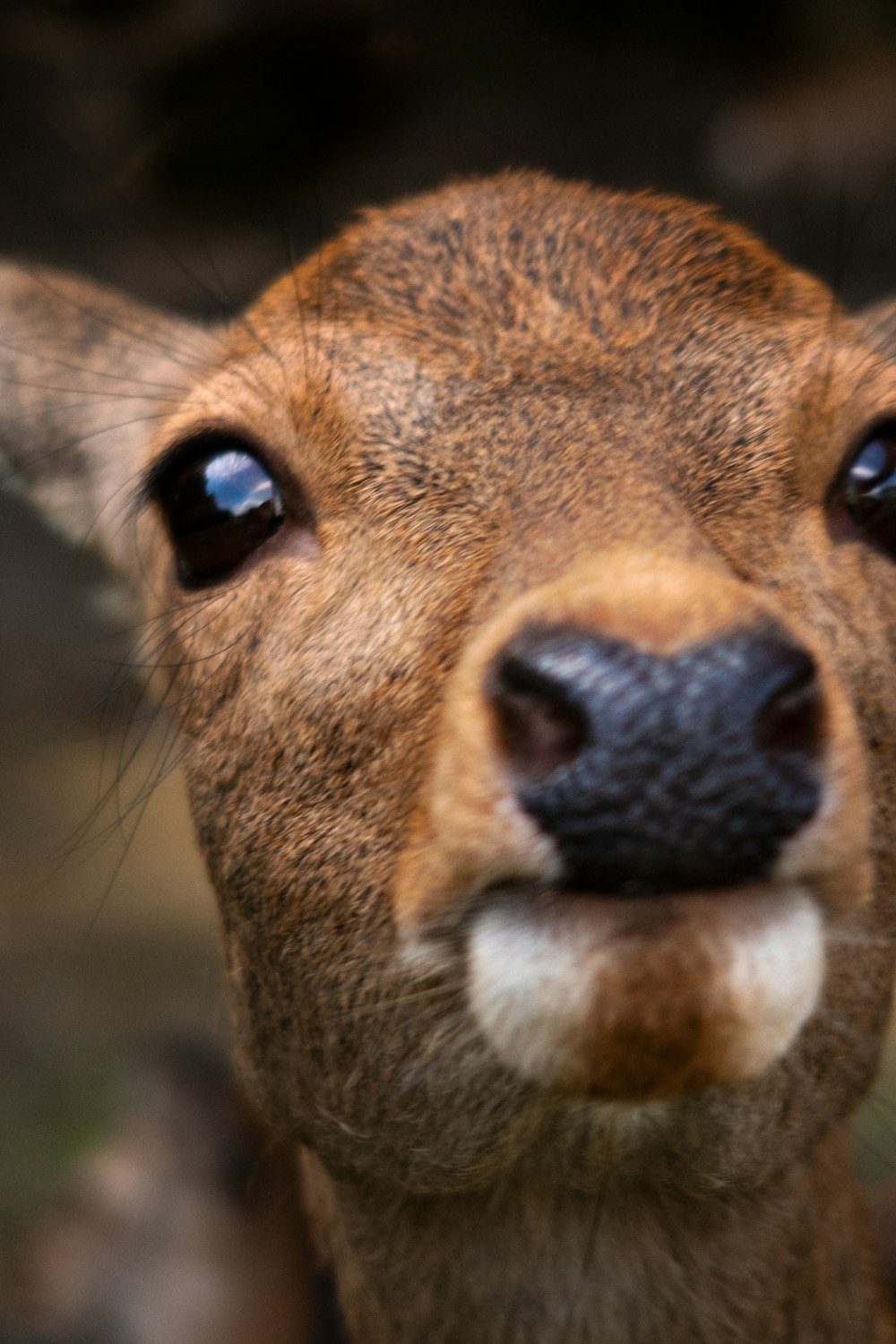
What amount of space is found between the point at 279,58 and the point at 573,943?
826 cm

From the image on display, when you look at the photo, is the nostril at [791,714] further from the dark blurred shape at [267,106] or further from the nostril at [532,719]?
the dark blurred shape at [267,106]

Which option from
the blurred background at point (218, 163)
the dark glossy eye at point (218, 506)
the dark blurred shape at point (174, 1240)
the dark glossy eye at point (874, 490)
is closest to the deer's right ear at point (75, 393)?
the dark glossy eye at point (218, 506)

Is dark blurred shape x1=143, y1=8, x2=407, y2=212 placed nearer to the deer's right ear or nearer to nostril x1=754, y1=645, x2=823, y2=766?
the deer's right ear

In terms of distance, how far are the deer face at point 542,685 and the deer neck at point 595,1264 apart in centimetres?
24

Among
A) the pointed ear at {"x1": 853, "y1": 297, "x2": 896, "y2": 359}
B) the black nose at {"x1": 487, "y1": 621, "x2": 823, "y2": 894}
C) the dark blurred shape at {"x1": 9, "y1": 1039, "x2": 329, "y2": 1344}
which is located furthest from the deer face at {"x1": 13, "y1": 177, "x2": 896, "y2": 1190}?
the dark blurred shape at {"x1": 9, "y1": 1039, "x2": 329, "y2": 1344}

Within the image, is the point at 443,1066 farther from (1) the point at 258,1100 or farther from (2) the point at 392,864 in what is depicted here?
(1) the point at 258,1100

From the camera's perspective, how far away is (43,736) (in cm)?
888

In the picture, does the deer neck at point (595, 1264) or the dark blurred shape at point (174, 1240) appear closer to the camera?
the deer neck at point (595, 1264)

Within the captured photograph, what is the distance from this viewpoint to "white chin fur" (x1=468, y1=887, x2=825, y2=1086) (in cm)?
183

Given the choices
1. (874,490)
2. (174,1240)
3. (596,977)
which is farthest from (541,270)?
(174,1240)

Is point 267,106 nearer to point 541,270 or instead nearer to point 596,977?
point 541,270

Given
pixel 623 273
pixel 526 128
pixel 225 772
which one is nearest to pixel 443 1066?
pixel 225 772

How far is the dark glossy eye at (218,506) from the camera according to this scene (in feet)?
9.04

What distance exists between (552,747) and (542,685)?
9cm
